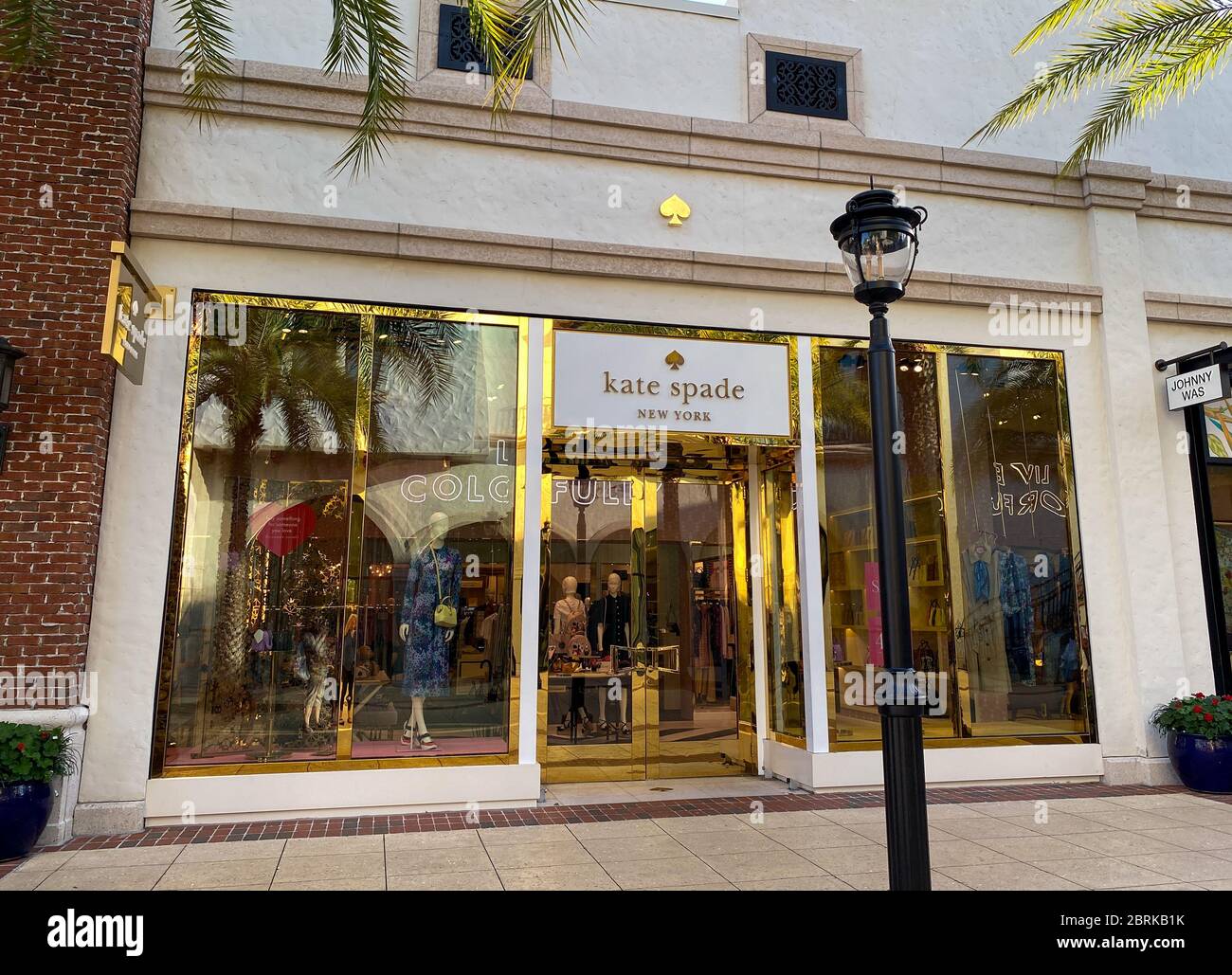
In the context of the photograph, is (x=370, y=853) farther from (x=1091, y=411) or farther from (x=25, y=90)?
(x=1091, y=411)

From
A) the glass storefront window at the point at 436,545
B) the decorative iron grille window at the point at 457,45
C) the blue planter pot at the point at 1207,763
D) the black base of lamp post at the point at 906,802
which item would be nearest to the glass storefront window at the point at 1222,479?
the blue planter pot at the point at 1207,763

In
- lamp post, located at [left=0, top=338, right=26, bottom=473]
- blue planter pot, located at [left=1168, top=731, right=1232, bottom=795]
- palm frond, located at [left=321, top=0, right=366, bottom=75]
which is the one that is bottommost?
blue planter pot, located at [left=1168, top=731, right=1232, bottom=795]

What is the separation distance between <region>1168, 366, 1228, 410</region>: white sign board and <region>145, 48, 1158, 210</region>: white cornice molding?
6.47 feet

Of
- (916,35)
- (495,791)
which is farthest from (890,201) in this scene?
(916,35)

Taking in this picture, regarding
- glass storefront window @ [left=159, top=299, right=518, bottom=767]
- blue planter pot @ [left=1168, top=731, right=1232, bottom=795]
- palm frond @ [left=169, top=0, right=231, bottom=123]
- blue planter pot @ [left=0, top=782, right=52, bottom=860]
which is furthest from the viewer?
blue planter pot @ [left=1168, top=731, right=1232, bottom=795]

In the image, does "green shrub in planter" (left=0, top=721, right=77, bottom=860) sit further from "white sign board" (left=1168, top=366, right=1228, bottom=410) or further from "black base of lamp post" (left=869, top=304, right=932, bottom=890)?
"white sign board" (left=1168, top=366, right=1228, bottom=410)

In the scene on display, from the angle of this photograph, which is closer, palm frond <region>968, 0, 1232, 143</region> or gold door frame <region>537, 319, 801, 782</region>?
palm frond <region>968, 0, 1232, 143</region>

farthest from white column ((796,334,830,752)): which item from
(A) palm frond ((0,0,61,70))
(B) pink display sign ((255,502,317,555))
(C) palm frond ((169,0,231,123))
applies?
(A) palm frond ((0,0,61,70))

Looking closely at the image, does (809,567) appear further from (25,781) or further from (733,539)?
(25,781)

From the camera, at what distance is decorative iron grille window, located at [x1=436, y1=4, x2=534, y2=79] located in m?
7.90

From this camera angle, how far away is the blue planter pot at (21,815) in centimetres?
555

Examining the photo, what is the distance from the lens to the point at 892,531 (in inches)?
166

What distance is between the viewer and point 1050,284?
883 centimetres

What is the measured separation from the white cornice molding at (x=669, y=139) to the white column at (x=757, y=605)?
9.65 feet
